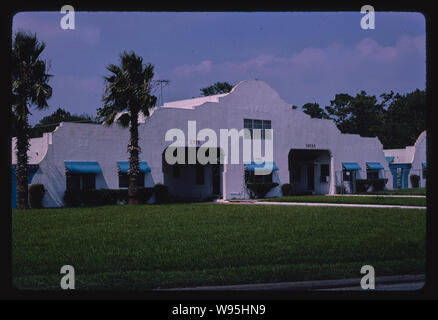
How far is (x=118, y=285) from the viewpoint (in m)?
6.79

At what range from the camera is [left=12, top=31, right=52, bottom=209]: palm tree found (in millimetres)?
19094

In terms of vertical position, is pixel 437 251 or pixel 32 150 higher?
pixel 32 150

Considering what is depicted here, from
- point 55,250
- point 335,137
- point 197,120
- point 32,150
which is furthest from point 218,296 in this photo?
point 335,137

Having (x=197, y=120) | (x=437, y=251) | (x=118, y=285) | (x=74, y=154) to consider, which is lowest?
(x=118, y=285)

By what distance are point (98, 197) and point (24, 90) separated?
19.7 feet

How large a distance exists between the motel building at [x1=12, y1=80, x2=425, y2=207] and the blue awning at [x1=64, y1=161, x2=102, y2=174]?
1.9 inches

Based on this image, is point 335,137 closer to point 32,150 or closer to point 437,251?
point 32,150

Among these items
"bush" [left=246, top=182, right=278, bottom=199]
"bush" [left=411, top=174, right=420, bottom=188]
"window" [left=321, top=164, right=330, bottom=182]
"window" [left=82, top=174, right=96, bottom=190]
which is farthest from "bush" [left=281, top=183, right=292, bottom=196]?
"window" [left=82, top=174, right=96, bottom=190]

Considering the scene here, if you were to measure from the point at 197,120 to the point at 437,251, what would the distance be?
22090 mm

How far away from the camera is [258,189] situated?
93.3 ft

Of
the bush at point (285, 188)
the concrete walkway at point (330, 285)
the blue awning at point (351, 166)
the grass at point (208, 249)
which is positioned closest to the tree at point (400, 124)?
the blue awning at point (351, 166)

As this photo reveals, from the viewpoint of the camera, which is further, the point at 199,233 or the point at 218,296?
the point at 199,233

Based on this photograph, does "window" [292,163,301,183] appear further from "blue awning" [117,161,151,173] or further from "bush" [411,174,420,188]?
"blue awning" [117,161,151,173]
